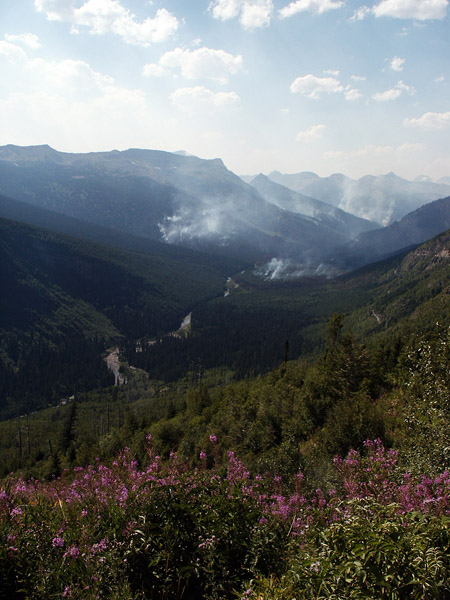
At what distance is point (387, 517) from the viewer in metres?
5.64

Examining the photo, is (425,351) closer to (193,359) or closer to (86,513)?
(86,513)

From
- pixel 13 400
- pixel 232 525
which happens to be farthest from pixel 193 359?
pixel 232 525

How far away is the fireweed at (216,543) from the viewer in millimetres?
4484

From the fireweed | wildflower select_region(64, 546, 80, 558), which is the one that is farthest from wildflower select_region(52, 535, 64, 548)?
wildflower select_region(64, 546, 80, 558)

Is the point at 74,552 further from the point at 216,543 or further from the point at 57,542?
the point at 216,543

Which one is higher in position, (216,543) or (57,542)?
(216,543)

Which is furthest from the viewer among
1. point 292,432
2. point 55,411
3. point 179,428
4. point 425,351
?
point 55,411

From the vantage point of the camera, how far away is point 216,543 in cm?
601

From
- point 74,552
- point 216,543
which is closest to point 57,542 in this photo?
point 74,552

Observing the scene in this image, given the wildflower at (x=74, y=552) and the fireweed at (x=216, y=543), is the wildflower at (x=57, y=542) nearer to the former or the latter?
the fireweed at (x=216, y=543)

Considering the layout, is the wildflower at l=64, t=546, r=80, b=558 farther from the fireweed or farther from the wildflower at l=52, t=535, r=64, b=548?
the wildflower at l=52, t=535, r=64, b=548

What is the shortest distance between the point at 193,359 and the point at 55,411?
201ft

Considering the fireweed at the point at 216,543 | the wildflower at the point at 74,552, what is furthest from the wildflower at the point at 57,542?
the wildflower at the point at 74,552

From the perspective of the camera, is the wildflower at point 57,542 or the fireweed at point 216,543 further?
the wildflower at point 57,542
